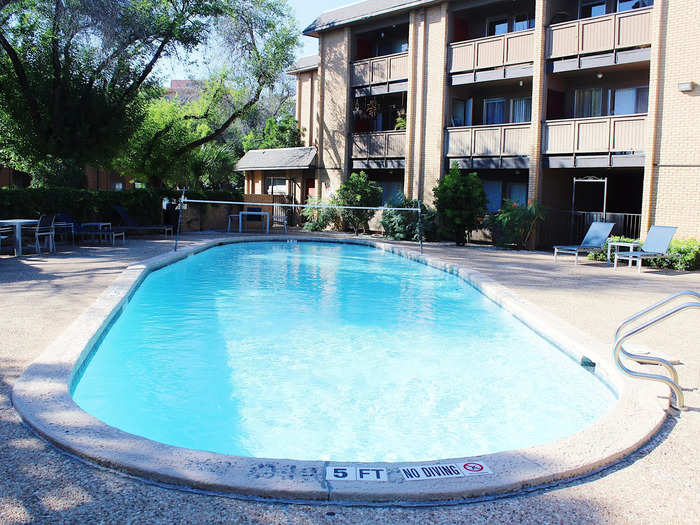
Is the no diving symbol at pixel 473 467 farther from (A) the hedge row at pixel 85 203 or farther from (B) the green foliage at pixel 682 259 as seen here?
(A) the hedge row at pixel 85 203

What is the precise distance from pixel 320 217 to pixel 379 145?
3.98 meters

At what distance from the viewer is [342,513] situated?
9.94 feet

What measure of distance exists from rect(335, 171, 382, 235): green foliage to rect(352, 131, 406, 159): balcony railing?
1.98 meters

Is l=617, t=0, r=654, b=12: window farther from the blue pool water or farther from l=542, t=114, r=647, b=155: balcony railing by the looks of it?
the blue pool water

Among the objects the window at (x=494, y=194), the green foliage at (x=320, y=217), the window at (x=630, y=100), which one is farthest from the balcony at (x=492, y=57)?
the green foliage at (x=320, y=217)

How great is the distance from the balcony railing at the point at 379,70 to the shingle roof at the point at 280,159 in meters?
4.08

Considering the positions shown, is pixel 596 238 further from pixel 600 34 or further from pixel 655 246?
pixel 600 34

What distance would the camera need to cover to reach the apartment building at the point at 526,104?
1705 centimetres

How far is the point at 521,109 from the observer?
22.6 metres

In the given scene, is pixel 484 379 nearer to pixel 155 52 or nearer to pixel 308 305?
pixel 308 305

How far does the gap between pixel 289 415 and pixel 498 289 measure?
600 centimetres

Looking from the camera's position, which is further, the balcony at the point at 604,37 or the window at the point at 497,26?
the window at the point at 497,26

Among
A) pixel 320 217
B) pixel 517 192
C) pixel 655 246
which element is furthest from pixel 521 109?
pixel 655 246

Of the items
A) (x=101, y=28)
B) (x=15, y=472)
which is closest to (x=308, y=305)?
(x=15, y=472)
